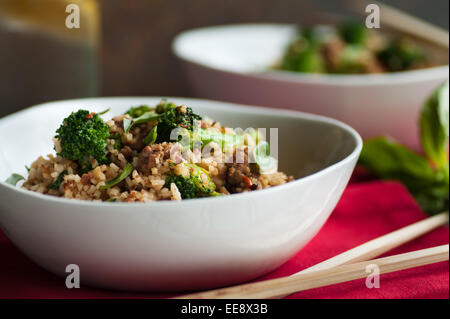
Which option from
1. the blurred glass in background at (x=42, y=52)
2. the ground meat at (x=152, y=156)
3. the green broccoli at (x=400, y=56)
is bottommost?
the ground meat at (x=152, y=156)

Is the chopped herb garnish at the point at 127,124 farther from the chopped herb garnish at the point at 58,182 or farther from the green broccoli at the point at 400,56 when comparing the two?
the green broccoli at the point at 400,56

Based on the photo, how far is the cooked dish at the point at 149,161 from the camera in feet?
4.22

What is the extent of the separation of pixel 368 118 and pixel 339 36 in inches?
43.3

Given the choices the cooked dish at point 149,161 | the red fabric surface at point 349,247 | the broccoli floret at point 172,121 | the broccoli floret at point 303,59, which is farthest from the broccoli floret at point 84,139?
the broccoli floret at point 303,59

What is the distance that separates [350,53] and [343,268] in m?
1.81

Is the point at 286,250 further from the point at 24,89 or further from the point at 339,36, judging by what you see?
the point at 339,36

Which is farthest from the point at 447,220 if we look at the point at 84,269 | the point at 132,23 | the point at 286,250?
the point at 132,23

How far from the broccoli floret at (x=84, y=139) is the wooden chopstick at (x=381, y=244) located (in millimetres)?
533

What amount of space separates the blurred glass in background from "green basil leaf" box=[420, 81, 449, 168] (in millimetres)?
1392

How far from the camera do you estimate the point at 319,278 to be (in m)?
1.24

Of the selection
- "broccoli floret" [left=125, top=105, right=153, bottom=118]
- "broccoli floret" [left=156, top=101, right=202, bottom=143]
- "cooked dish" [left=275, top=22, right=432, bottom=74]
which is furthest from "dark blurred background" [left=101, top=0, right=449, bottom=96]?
"broccoli floret" [left=156, top=101, right=202, bottom=143]

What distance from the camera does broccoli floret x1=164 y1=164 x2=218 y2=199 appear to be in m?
1.26

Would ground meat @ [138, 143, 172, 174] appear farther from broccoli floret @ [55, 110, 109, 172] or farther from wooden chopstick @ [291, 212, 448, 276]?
wooden chopstick @ [291, 212, 448, 276]

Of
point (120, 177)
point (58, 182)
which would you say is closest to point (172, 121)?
point (120, 177)
